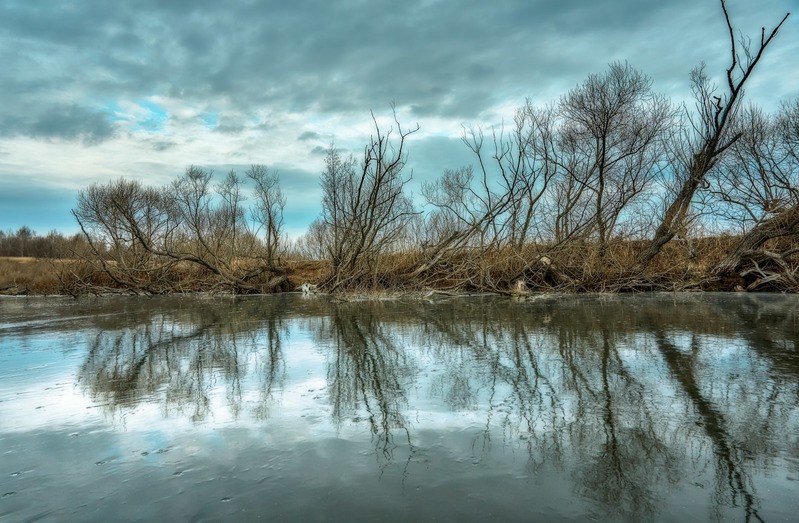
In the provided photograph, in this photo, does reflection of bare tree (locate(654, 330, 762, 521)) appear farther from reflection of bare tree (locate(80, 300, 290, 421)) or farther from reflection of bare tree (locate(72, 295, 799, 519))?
reflection of bare tree (locate(80, 300, 290, 421))

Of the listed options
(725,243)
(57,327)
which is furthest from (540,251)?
(57,327)

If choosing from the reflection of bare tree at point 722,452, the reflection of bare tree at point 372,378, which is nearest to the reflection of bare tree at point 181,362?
the reflection of bare tree at point 372,378

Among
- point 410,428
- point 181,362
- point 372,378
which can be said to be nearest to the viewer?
point 410,428

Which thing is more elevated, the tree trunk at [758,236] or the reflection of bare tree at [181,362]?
the tree trunk at [758,236]

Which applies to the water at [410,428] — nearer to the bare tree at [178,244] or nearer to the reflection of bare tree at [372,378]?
the reflection of bare tree at [372,378]

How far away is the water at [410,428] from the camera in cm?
240

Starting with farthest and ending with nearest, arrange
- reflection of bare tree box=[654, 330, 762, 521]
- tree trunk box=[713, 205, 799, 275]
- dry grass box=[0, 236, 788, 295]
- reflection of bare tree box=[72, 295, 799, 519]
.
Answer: dry grass box=[0, 236, 788, 295], tree trunk box=[713, 205, 799, 275], reflection of bare tree box=[72, 295, 799, 519], reflection of bare tree box=[654, 330, 762, 521]

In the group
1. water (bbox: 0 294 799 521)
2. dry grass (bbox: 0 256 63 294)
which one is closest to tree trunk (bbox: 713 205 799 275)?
water (bbox: 0 294 799 521)

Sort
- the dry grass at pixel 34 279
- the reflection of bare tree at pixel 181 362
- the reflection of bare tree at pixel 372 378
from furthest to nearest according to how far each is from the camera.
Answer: the dry grass at pixel 34 279
the reflection of bare tree at pixel 181 362
the reflection of bare tree at pixel 372 378

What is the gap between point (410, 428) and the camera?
11.2 ft

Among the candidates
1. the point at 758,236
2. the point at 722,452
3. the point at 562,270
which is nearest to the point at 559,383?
the point at 722,452

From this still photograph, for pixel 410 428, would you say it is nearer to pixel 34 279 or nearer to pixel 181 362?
pixel 181 362

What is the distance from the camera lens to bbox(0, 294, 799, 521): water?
2400 mm

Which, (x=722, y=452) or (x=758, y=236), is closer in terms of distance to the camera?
(x=722, y=452)
